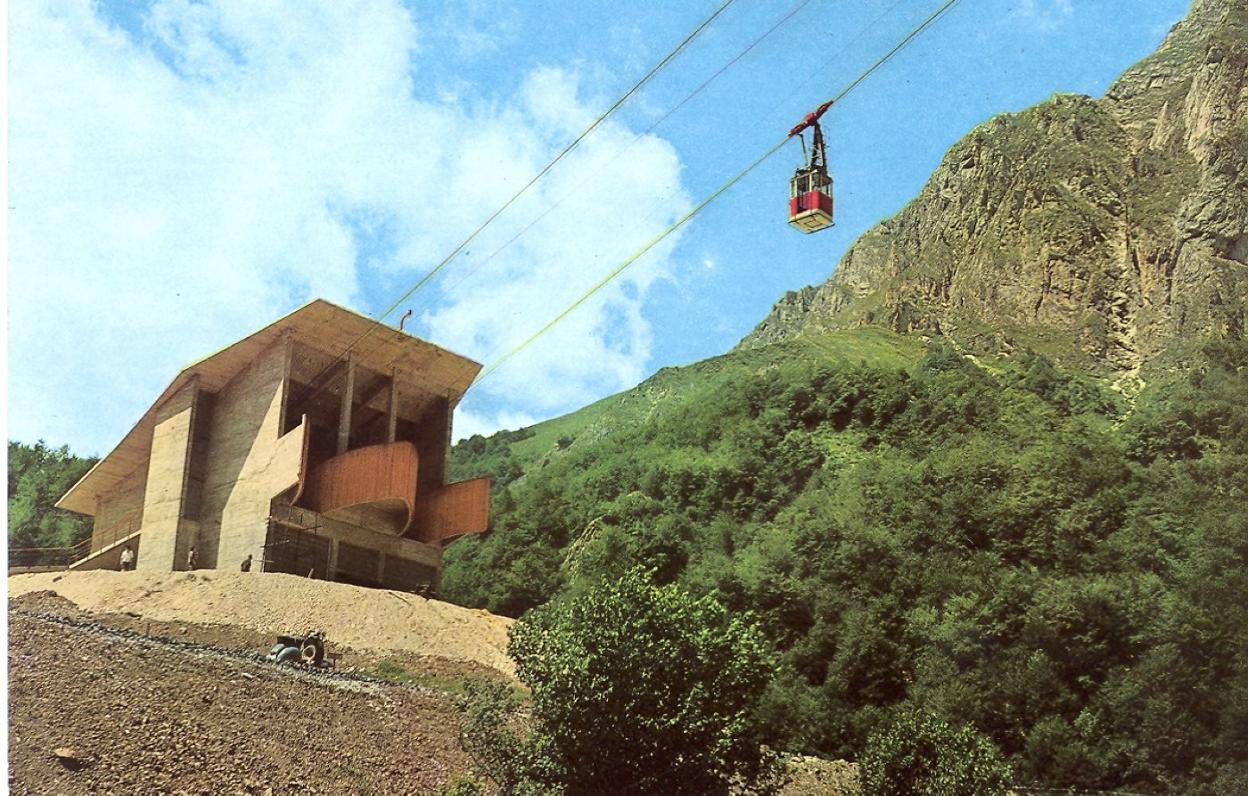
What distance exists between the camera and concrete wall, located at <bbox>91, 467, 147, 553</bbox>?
50.4 meters

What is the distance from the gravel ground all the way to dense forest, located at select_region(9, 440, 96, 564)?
44.9m

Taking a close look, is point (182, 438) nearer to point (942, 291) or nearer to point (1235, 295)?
point (1235, 295)

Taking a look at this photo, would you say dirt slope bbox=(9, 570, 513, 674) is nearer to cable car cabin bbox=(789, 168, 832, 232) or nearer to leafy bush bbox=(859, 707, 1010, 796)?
leafy bush bbox=(859, 707, 1010, 796)

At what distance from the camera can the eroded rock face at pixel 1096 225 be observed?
105 meters

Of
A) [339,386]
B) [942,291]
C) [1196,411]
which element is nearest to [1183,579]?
[1196,411]

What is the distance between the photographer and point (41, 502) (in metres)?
74.5

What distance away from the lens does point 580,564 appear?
6216cm

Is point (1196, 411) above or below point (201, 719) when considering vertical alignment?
above

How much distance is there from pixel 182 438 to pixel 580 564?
22318 mm

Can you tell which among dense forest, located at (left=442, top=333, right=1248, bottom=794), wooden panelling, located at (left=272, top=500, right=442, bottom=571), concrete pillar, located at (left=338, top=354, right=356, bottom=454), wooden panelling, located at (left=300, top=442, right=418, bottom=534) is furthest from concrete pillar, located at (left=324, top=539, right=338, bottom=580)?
dense forest, located at (left=442, top=333, right=1248, bottom=794)

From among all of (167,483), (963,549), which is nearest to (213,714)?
(167,483)

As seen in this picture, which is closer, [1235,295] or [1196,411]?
[1196,411]

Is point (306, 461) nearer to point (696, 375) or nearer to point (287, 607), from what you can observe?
point (287, 607)

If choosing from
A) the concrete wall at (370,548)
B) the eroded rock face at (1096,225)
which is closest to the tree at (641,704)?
the concrete wall at (370,548)
